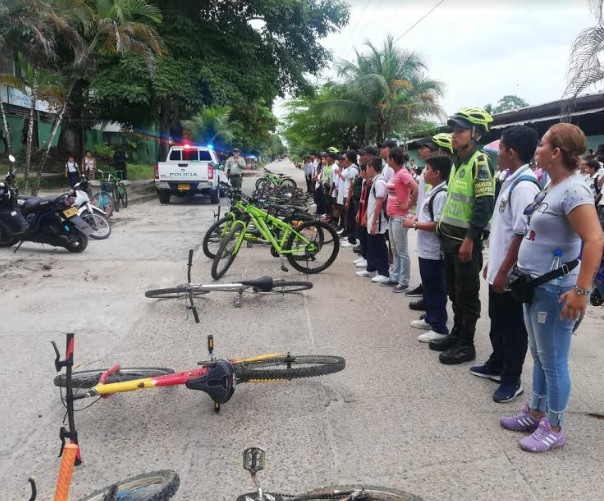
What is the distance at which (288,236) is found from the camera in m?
7.52

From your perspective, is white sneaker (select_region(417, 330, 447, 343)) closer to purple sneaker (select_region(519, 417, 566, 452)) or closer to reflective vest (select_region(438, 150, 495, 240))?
reflective vest (select_region(438, 150, 495, 240))

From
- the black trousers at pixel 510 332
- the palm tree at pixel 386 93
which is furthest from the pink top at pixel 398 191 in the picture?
the palm tree at pixel 386 93

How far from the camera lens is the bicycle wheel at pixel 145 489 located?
224 centimetres

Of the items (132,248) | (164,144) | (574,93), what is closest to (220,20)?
(164,144)

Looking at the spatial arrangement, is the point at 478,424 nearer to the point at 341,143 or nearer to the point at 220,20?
the point at 220,20

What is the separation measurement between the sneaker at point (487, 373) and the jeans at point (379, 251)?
318cm

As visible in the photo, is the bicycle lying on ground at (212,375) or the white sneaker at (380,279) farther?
the white sneaker at (380,279)

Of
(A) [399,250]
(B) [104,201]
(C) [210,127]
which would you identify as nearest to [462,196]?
(A) [399,250]

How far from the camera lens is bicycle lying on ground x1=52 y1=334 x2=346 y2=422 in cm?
323

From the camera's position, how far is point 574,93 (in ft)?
25.8

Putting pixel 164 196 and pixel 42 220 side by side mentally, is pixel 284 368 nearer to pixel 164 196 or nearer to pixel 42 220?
pixel 42 220

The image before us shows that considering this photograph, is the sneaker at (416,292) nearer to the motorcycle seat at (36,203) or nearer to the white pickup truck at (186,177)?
the motorcycle seat at (36,203)

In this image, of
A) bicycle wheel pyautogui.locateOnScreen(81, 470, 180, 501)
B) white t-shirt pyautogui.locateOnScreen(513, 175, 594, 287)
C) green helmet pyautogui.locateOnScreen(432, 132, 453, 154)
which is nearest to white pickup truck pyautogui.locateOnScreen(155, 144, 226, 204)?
green helmet pyautogui.locateOnScreen(432, 132, 453, 154)

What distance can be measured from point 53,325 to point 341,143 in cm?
2678
